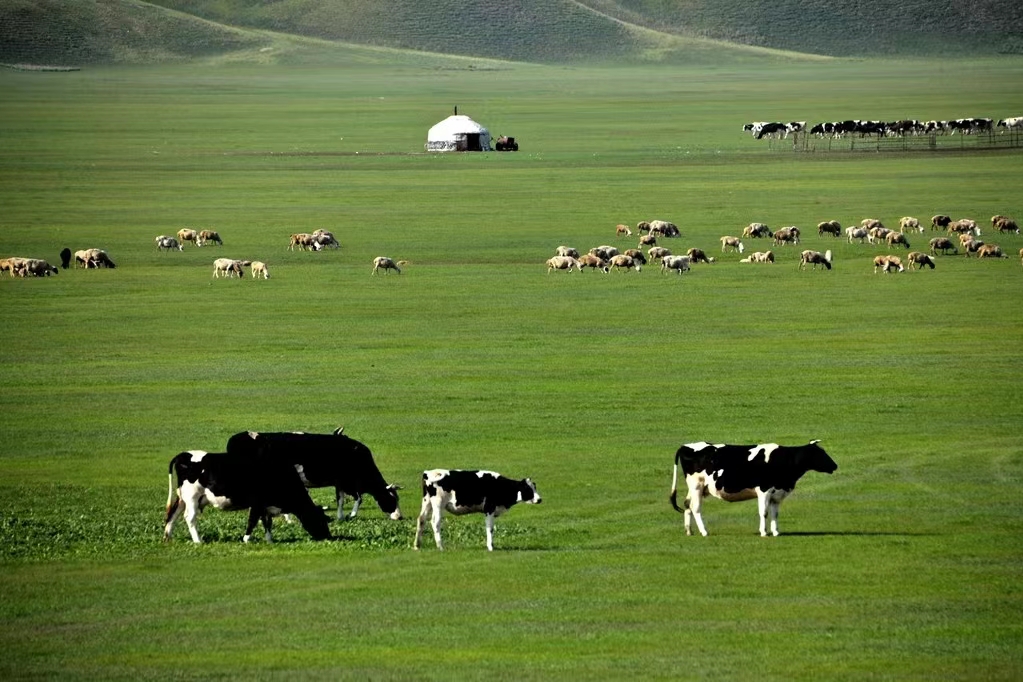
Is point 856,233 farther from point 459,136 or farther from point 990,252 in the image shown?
point 459,136

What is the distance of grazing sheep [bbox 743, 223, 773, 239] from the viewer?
58.7 meters

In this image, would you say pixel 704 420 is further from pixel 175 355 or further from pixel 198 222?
pixel 198 222

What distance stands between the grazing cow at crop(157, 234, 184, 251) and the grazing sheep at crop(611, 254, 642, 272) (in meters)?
15.3

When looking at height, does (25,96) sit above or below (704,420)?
above

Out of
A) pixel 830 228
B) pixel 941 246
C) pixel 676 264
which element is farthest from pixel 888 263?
pixel 830 228

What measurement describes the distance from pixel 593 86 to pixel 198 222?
12165 cm

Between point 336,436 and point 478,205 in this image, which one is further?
point 478,205

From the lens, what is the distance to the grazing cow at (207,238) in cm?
5878

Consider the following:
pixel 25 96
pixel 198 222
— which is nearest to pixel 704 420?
pixel 198 222

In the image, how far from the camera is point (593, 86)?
184 m

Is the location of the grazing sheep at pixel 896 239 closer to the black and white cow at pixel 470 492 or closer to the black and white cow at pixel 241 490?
the black and white cow at pixel 241 490

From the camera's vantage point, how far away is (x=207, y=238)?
59156 mm

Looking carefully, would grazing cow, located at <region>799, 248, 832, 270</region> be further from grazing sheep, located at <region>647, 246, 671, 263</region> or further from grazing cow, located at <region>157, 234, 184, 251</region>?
grazing cow, located at <region>157, 234, 184, 251</region>

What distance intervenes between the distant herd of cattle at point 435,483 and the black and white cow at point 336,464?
3 cm
